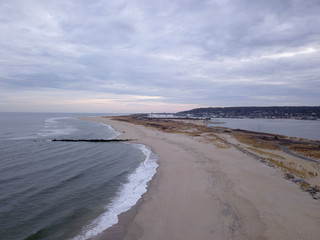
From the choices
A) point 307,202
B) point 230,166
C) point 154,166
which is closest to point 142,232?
point 307,202

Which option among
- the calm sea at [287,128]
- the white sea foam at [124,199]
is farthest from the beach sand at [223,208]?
the calm sea at [287,128]

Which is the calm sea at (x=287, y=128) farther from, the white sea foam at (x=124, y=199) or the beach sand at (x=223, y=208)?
the white sea foam at (x=124, y=199)

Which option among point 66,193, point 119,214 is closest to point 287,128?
point 119,214

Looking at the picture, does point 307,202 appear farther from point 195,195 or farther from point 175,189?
point 175,189

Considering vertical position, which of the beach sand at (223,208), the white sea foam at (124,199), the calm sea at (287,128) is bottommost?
the calm sea at (287,128)

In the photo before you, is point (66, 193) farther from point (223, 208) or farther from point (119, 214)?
point (223, 208)
